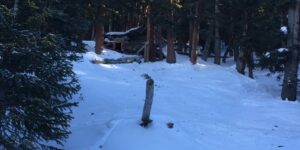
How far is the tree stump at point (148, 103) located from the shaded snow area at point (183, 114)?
0.70 feet

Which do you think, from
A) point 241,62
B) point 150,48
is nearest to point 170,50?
point 150,48

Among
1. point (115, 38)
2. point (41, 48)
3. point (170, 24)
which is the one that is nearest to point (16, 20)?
point (41, 48)

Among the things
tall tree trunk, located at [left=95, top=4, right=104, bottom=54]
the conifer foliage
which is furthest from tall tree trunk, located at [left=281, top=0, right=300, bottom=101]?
the conifer foliage

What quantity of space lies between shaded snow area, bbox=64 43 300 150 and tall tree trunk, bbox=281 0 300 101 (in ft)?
2.26

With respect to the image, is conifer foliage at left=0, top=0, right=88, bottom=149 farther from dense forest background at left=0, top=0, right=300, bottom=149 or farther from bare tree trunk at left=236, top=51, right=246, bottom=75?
bare tree trunk at left=236, top=51, right=246, bottom=75

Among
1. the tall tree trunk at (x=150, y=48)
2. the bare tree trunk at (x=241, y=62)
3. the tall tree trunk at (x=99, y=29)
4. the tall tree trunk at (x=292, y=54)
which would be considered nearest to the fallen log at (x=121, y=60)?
the tall tree trunk at (x=150, y=48)

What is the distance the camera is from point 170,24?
32.5 m

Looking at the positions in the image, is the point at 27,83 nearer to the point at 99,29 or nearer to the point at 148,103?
the point at 148,103

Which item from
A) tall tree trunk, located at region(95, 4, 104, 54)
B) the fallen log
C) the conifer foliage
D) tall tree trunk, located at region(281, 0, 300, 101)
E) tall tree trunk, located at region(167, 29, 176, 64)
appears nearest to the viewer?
the conifer foliage

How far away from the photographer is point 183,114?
1669 cm

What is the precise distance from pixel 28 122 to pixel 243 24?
953 inches

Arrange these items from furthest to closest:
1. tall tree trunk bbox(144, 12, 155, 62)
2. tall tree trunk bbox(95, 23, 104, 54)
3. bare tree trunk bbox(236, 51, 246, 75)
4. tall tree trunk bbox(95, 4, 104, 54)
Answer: tall tree trunk bbox(144, 12, 155, 62), tall tree trunk bbox(95, 23, 104, 54), bare tree trunk bbox(236, 51, 246, 75), tall tree trunk bbox(95, 4, 104, 54)

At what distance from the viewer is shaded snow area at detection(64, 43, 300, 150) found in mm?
12859

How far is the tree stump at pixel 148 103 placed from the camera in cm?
1293
